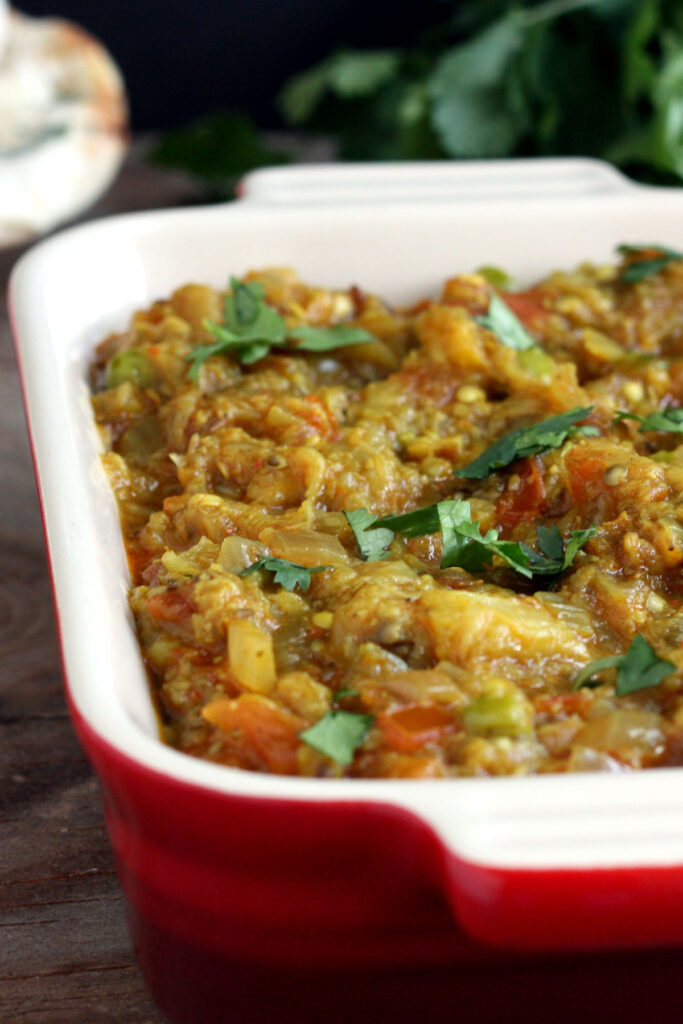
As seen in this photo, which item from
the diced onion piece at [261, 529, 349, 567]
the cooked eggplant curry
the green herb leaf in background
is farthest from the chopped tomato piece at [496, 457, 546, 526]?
the green herb leaf in background

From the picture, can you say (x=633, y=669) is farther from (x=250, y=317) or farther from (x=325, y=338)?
(x=250, y=317)

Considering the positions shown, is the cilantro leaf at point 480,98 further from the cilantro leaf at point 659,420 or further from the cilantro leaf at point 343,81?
the cilantro leaf at point 659,420

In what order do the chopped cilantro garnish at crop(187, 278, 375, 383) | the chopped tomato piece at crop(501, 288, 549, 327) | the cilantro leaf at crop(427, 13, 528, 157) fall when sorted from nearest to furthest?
the chopped cilantro garnish at crop(187, 278, 375, 383) < the chopped tomato piece at crop(501, 288, 549, 327) < the cilantro leaf at crop(427, 13, 528, 157)

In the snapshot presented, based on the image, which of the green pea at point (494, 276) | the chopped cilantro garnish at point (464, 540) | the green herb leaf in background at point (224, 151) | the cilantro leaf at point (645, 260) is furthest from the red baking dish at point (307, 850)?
the green herb leaf in background at point (224, 151)

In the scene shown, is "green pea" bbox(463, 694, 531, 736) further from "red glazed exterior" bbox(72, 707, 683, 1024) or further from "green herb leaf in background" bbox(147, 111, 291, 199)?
"green herb leaf in background" bbox(147, 111, 291, 199)

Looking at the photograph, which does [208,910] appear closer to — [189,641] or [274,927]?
[274,927]

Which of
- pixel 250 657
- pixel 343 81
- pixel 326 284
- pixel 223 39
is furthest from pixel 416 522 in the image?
pixel 223 39
